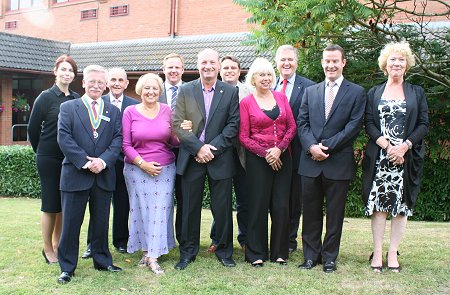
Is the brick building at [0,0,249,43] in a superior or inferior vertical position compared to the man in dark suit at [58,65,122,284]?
superior

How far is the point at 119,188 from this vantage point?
6.89 meters

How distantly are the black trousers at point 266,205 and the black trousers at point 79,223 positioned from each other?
5.50ft

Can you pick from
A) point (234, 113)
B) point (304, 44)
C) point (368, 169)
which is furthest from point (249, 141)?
point (304, 44)

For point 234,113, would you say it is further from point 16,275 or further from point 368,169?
point 16,275

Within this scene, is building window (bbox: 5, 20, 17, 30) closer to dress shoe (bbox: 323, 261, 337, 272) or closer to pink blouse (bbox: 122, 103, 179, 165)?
pink blouse (bbox: 122, 103, 179, 165)

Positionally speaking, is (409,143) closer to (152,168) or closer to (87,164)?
(152,168)

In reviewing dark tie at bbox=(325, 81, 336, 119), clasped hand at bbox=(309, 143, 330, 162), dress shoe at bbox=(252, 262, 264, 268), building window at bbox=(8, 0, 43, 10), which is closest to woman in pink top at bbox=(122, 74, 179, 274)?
dress shoe at bbox=(252, 262, 264, 268)

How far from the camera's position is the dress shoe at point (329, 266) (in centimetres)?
596

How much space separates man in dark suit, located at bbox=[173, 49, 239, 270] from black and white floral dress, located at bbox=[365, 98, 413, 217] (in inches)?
65.9

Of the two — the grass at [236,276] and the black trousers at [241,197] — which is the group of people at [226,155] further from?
the black trousers at [241,197]

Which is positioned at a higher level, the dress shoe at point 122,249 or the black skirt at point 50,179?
the black skirt at point 50,179

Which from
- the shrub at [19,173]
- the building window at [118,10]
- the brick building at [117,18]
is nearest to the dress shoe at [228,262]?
the shrub at [19,173]

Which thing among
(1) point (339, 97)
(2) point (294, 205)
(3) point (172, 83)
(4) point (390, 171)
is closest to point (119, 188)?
(3) point (172, 83)

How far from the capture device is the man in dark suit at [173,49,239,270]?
6148 mm
